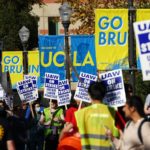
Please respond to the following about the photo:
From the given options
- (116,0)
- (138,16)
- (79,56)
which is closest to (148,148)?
(138,16)

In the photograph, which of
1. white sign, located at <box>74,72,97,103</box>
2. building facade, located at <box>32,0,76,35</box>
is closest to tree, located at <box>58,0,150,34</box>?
white sign, located at <box>74,72,97,103</box>

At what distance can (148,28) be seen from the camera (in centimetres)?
1138

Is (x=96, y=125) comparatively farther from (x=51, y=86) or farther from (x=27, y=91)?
(x=27, y=91)

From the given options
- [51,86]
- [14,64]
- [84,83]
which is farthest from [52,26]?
[84,83]

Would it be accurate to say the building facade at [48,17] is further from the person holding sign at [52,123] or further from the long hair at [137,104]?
the long hair at [137,104]

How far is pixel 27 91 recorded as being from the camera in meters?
22.8

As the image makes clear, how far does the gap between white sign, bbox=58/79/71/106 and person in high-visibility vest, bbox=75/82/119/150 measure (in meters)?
9.52

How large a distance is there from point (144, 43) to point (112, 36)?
492 centimetres

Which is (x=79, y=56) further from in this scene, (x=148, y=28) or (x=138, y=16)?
(x=148, y=28)

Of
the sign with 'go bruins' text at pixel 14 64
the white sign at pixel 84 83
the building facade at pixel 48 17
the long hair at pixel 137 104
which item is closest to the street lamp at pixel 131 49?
the white sign at pixel 84 83

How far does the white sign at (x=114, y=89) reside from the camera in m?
11.4

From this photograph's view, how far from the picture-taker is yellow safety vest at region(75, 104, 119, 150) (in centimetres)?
996

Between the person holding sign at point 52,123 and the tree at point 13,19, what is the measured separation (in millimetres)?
33212

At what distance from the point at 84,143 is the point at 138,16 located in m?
6.38
